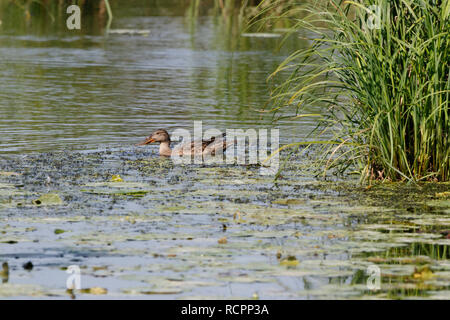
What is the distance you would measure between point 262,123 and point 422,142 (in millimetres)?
4645

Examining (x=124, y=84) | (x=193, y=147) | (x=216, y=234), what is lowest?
(x=216, y=234)

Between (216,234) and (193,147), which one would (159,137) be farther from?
(216,234)

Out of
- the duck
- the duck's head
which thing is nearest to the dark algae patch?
the duck

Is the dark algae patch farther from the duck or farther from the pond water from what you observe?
the duck

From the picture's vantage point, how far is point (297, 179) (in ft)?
29.2

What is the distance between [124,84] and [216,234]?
9.84m

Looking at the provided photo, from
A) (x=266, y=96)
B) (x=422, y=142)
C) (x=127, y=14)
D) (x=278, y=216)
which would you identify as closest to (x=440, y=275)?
(x=278, y=216)

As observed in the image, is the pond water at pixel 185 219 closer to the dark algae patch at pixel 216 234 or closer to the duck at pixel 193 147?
the dark algae patch at pixel 216 234

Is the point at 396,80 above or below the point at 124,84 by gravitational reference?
below

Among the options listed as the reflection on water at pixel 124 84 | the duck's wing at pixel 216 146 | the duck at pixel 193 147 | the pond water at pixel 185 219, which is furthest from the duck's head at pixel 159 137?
the reflection on water at pixel 124 84

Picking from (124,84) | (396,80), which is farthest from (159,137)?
(124,84)

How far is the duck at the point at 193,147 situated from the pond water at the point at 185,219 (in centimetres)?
22

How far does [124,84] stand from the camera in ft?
53.2

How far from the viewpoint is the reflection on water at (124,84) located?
12.2m
